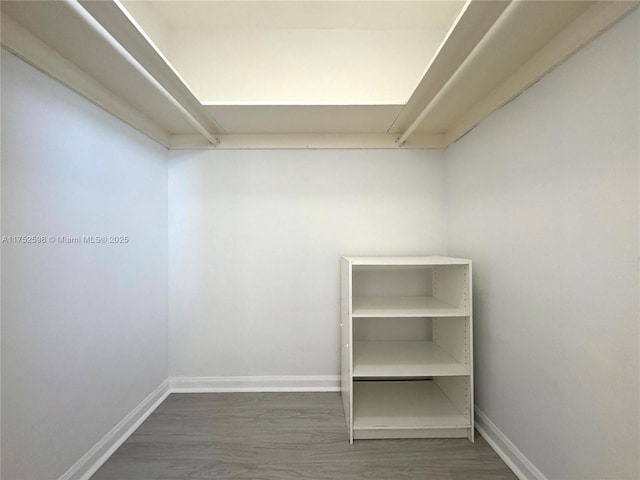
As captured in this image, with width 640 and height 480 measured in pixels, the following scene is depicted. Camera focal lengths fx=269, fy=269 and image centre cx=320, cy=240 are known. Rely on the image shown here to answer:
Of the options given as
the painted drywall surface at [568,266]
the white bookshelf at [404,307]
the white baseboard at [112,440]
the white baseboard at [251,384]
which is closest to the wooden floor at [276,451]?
the white baseboard at [112,440]

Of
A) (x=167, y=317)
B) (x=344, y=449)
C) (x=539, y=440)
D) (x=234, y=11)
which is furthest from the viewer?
(x=167, y=317)

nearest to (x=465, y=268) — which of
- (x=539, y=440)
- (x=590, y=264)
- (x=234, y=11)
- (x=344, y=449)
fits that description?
(x=590, y=264)

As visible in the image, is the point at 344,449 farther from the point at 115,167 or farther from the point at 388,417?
the point at 115,167

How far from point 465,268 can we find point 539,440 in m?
0.87

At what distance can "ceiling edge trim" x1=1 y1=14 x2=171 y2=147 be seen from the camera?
103 centimetres

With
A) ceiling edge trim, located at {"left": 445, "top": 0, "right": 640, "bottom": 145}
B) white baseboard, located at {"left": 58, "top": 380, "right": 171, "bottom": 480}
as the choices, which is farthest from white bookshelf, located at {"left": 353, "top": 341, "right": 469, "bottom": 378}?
ceiling edge trim, located at {"left": 445, "top": 0, "right": 640, "bottom": 145}

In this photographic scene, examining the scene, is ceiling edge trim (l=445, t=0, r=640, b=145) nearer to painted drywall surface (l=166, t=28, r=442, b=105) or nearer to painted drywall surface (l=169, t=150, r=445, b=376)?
painted drywall surface (l=169, t=150, r=445, b=376)

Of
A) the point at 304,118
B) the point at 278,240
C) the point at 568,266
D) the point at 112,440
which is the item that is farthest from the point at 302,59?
the point at 112,440

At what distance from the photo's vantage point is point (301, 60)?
2.14 metres

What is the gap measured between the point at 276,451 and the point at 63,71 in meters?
2.19

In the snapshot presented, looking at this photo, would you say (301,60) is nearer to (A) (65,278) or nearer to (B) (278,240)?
(B) (278,240)

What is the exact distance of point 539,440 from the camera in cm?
126

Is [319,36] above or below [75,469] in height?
above

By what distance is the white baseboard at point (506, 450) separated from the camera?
1.30 m
